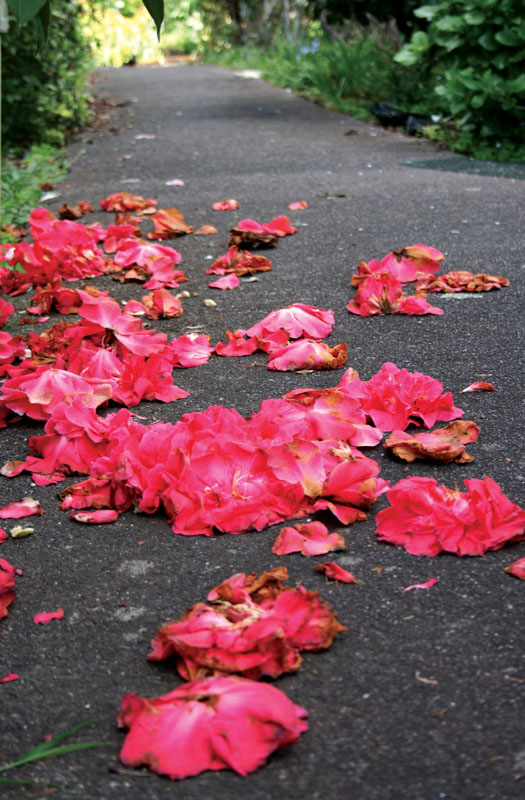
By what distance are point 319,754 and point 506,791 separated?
260 millimetres

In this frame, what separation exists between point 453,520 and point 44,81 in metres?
6.49

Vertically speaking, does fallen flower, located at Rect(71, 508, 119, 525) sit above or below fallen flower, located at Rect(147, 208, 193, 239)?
below

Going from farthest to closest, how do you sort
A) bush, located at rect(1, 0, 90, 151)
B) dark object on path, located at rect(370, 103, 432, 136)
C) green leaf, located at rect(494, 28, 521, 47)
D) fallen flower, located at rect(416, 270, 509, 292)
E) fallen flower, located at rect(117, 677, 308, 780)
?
1. dark object on path, located at rect(370, 103, 432, 136)
2. bush, located at rect(1, 0, 90, 151)
3. green leaf, located at rect(494, 28, 521, 47)
4. fallen flower, located at rect(416, 270, 509, 292)
5. fallen flower, located at rect(117, 677, 308, 780)

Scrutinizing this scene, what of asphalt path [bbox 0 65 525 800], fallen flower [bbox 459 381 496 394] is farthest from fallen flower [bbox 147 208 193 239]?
fallen flower [bbox 459 381 496 394]

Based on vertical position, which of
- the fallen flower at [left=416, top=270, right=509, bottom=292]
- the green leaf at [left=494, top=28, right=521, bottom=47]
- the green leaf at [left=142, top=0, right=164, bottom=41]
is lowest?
the fallen flower at [left=416, top=270, right=509, bottom=292]

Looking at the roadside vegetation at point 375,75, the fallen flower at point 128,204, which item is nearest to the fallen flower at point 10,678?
the roadside vegetation at point 375,75

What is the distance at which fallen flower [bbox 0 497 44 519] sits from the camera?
192 centimetres

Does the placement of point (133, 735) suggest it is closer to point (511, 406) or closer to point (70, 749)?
point (70, 749)

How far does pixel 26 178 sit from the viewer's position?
18.2ft

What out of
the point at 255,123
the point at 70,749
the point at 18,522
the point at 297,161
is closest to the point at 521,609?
the point at 70,749

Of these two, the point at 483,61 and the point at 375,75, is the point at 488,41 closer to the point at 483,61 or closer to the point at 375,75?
the point at 483,61

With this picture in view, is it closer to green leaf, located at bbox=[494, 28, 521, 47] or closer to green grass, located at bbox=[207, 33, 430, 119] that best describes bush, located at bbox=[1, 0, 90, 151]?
green grass, located at bbox=[207, 33, 430, 119]

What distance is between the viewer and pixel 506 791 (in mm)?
1144

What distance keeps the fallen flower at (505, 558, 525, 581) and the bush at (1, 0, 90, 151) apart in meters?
5.65
